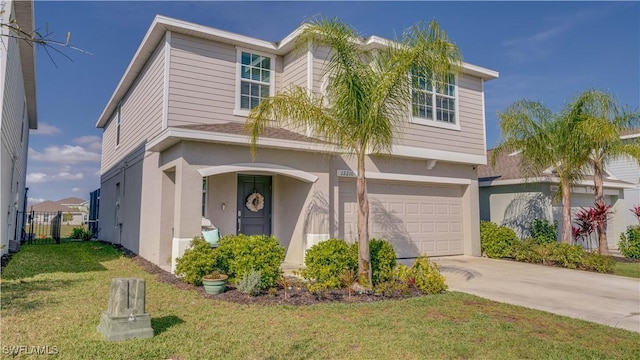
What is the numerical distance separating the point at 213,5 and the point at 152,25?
256cm

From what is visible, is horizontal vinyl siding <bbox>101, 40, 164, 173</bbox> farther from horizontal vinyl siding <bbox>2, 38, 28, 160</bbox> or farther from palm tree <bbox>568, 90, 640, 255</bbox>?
palm tree <bbox>568, 90, 640, 255</bbox>

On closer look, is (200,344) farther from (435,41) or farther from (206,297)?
(435,41)

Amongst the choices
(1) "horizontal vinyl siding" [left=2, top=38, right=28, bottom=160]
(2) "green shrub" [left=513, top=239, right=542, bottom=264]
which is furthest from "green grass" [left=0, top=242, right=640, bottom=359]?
(2) "green shrub" [left=513, top=239, right=542, bottom=264]

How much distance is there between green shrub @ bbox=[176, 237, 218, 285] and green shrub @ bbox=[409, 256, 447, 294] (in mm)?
3860

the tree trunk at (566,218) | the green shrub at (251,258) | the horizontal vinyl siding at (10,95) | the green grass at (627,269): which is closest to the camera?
the green shrub at (251,258)

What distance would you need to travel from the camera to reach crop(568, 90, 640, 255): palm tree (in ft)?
38.8

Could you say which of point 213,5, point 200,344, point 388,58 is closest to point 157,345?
point 200,344

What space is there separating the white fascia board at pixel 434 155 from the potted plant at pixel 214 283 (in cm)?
632

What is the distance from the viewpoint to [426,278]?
24.6 ft

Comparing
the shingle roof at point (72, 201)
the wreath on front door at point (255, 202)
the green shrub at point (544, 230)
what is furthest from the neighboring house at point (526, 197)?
the shingle roof at point (72, 201)

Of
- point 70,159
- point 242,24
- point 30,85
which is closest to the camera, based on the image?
point 242,24

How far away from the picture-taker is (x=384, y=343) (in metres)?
4.62

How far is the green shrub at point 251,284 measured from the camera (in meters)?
6.96

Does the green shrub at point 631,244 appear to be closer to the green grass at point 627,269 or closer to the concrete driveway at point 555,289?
the green grass at point 627,269
